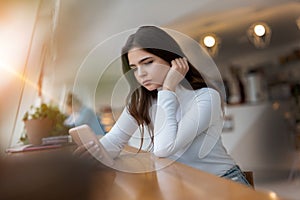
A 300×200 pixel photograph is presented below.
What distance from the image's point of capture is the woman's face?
1.45 feet

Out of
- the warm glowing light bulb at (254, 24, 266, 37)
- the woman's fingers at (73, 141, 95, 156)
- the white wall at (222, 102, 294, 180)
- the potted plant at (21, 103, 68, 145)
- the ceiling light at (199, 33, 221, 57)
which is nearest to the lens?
the woman's fingers at (73, 141, 95, 156)

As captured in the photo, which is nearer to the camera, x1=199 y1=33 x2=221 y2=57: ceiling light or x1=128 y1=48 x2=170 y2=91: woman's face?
x1=128 y1=48 x2=170 y2=91: woman's face

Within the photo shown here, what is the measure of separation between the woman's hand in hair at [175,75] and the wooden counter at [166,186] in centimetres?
10

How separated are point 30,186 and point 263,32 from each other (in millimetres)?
748

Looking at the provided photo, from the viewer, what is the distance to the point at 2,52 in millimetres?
454

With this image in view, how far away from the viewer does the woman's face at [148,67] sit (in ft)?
1.45

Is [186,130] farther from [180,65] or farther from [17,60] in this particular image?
[17,60]

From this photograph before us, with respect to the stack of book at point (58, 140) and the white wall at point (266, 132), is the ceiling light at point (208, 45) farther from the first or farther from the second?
the white wall at point (266, 132)

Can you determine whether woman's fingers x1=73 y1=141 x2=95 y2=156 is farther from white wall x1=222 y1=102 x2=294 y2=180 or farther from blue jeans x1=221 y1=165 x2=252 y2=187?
Answer: white wall x1=222 y1=102 x2=294 y2=180

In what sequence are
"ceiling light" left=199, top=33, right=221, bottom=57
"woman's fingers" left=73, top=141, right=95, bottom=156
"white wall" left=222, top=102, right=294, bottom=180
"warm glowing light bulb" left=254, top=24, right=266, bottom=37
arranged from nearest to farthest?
1. "woman's fingers" left=73, top=141, right=95, bottom=156
2. "ceiling light" left=199, top=33, right=221, bottom=57
3. "warm glowing light bulb" left=254, top=24, right=266, bottom=37
4. "white wall" left=222, top=102, right=294, bottom=180

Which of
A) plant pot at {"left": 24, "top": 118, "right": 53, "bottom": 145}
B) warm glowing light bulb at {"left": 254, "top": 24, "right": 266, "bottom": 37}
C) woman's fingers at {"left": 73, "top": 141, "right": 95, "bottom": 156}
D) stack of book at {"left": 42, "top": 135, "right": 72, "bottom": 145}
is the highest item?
warm glowing light bulb at {"left": 254, "top": 24, "right": 266, "bottom": 37}

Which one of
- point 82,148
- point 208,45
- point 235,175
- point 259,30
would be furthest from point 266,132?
point 82,148

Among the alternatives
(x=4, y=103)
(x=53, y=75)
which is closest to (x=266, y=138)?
(x=53, y=75)

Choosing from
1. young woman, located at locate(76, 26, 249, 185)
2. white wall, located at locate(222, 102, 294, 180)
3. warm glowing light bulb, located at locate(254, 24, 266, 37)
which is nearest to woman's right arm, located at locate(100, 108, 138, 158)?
young woman, located at locate(76, 26, 249, 185)
